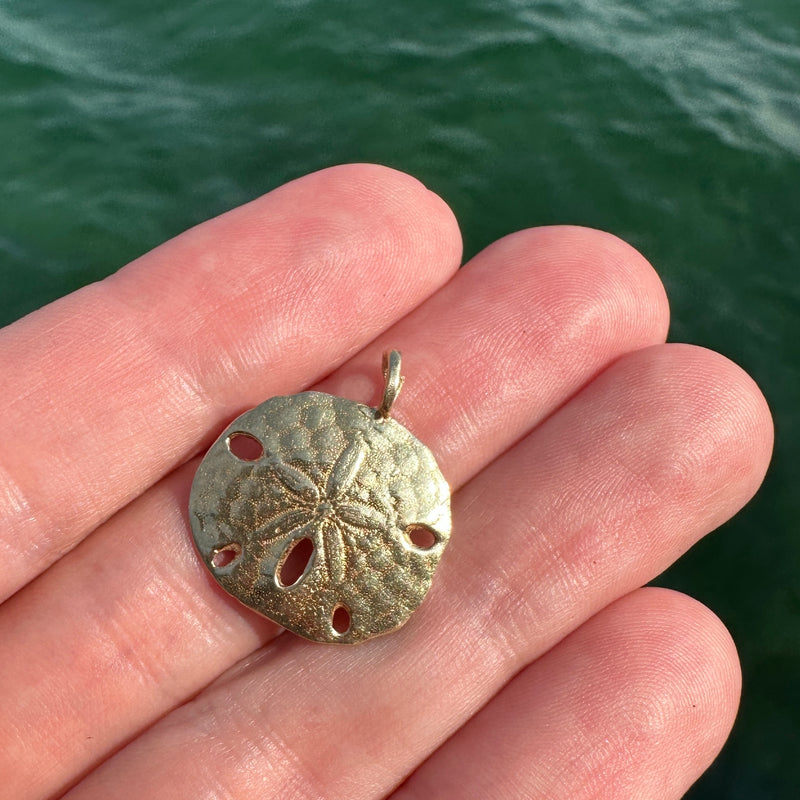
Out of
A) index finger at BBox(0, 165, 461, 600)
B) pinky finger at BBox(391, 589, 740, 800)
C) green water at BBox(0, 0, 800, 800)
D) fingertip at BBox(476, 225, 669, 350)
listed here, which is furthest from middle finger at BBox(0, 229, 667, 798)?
green water at BBox(0, 0, 800, 800)

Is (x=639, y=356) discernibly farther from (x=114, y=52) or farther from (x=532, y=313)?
(x=114, y=52)

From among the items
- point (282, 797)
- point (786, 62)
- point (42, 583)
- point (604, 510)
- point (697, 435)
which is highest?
point (786, 62)

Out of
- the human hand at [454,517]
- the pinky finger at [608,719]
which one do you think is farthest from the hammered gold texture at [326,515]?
the pinky finger at [608,719]

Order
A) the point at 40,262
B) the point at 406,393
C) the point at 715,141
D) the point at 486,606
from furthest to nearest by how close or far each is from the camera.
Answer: the point at 715,141 < the point at 40,262 < the point at 406,393 < the point at 486,606

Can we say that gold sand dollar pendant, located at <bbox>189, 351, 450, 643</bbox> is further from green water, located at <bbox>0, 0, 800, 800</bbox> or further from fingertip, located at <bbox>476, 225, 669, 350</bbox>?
green water, located at <bbox>0, 0, 800, 800</bbox>

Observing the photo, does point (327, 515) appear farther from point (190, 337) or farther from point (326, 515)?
point (190, 337)

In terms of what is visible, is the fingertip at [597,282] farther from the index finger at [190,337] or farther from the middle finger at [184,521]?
the index finger at [190,337]

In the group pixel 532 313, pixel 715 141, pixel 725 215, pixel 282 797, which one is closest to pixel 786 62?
pixel 715 141
